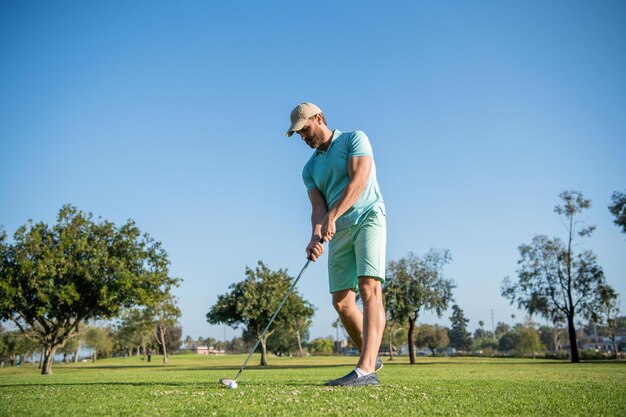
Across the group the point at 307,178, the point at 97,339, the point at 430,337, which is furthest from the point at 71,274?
the point at 430,337

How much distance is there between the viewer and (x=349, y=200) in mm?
5219

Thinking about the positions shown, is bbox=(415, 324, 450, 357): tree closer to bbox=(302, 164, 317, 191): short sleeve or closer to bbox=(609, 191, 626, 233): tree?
bbox=(609, 191, 626, 233): tree

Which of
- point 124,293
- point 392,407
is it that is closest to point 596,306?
point 124,293

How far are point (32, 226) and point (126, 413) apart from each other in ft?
107

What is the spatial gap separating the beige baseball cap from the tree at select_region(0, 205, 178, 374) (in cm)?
2731

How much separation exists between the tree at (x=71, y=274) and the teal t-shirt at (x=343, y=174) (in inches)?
1068

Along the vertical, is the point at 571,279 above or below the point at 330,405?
above

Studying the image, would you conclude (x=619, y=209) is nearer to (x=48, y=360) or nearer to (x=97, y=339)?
(x=48, y=360)

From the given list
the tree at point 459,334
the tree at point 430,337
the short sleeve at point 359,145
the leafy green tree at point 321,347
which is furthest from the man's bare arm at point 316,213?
the tree at point 459,334

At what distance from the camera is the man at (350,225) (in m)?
5.09

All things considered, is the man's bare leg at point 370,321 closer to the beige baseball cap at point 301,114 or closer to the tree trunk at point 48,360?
the beige baseball cap at point 301,114

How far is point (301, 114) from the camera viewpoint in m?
5.55

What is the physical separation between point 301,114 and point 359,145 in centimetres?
77

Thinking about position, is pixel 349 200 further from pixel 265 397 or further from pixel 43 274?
pixel 43 274
